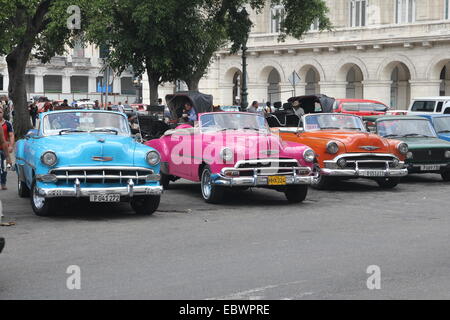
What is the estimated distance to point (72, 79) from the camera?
101m

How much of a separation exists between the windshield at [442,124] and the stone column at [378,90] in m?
28.5

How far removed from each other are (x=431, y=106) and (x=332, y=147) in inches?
528

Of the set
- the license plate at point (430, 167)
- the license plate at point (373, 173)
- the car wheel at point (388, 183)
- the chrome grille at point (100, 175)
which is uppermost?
the chrome grille at point (100, 175)

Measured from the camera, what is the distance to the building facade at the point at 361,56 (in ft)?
152

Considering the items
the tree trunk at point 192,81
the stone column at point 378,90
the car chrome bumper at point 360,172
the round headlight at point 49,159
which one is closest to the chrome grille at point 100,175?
the round headlight at point 49,159

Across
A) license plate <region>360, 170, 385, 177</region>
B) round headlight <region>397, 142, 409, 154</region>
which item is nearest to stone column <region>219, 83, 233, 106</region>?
round headlight <region>397, 142, 409, 154</region>

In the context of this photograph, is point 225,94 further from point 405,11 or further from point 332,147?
point 332,147

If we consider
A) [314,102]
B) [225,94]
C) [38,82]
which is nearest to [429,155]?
[314,102]

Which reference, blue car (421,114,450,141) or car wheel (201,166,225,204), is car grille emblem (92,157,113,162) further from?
blue car (421,114,450,141)

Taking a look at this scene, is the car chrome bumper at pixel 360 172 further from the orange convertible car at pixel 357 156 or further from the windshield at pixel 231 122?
the windshield at pixel 231 122

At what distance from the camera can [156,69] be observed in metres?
28.6

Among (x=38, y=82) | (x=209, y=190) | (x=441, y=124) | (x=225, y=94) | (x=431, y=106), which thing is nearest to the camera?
(x=209, y=190)

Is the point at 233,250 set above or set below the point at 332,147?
below
